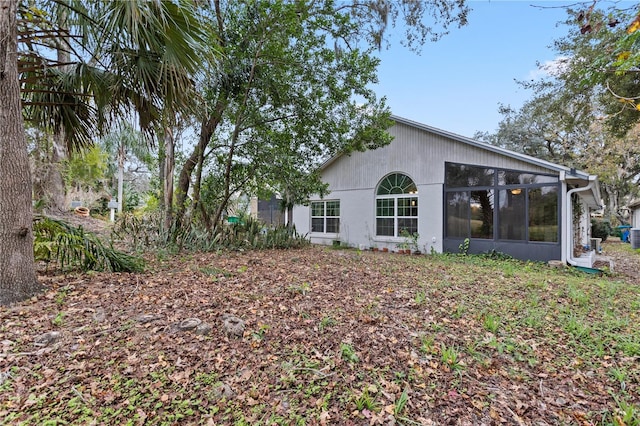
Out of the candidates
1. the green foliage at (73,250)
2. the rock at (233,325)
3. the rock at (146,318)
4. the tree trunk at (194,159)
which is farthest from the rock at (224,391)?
the tree trunk at (194,159)

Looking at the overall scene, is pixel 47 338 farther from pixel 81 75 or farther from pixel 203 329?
A: pixel 81 75

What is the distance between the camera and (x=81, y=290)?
3.56m

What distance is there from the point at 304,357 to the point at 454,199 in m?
8.36

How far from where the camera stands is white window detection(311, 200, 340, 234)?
1289cm

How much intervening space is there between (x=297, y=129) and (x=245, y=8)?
279 cm

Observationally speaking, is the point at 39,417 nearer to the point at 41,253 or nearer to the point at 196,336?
the point at 196,336

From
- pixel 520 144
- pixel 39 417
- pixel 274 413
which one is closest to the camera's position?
pixel 39 417

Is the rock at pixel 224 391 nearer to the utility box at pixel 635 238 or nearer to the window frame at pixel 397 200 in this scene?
the window frame at pixel 397 200

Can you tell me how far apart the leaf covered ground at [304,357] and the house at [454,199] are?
4136 millimetres

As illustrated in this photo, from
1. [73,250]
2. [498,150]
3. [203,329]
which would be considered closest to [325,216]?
[498,150]

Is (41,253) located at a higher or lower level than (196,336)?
higher

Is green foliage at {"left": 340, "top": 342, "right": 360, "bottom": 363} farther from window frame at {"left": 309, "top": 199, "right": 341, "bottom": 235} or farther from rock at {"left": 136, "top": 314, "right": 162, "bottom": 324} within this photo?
window frame at {"left": 309, "top": 199, "right": 341, "bottom": 235}

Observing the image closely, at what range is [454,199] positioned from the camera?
956 centimetres

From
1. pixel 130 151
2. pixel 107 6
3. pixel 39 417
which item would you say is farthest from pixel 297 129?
pixel 130 151
